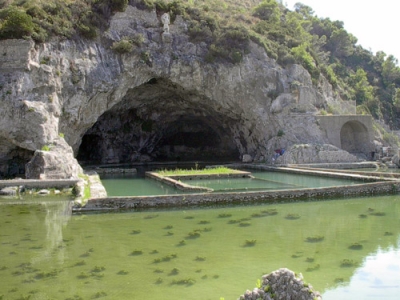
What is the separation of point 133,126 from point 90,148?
198 inches

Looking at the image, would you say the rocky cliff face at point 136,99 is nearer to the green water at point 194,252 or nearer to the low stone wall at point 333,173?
the low stone wall at point 333,173

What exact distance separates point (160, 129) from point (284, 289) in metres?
38.2

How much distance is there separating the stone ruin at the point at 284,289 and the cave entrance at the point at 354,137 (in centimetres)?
3199

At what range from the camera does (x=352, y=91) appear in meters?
49.3

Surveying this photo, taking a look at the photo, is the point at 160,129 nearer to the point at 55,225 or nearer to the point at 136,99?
the point at 136,99

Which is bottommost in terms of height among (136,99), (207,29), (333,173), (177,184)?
(177,184)

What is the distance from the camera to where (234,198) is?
44.8 ft

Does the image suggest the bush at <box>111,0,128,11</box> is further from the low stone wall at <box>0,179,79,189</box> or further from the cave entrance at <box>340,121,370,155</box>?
the cave entrance at <box>340,121,370,155</box>

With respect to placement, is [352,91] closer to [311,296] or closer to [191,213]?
[191,213]

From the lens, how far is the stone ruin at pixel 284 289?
3826 mm

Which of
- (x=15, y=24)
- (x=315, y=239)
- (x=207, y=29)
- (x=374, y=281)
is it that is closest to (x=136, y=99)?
(x=207, y=29)

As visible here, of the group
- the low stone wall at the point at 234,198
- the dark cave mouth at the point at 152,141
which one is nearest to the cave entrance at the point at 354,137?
the dark cave mouth at the point at 152,141

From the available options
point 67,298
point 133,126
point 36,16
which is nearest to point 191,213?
point 67,298

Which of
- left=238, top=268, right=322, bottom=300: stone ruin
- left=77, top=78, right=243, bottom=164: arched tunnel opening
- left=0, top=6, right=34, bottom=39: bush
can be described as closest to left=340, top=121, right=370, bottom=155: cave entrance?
left=77, top=78, right=243, bottom=164: arched tunnel opening
